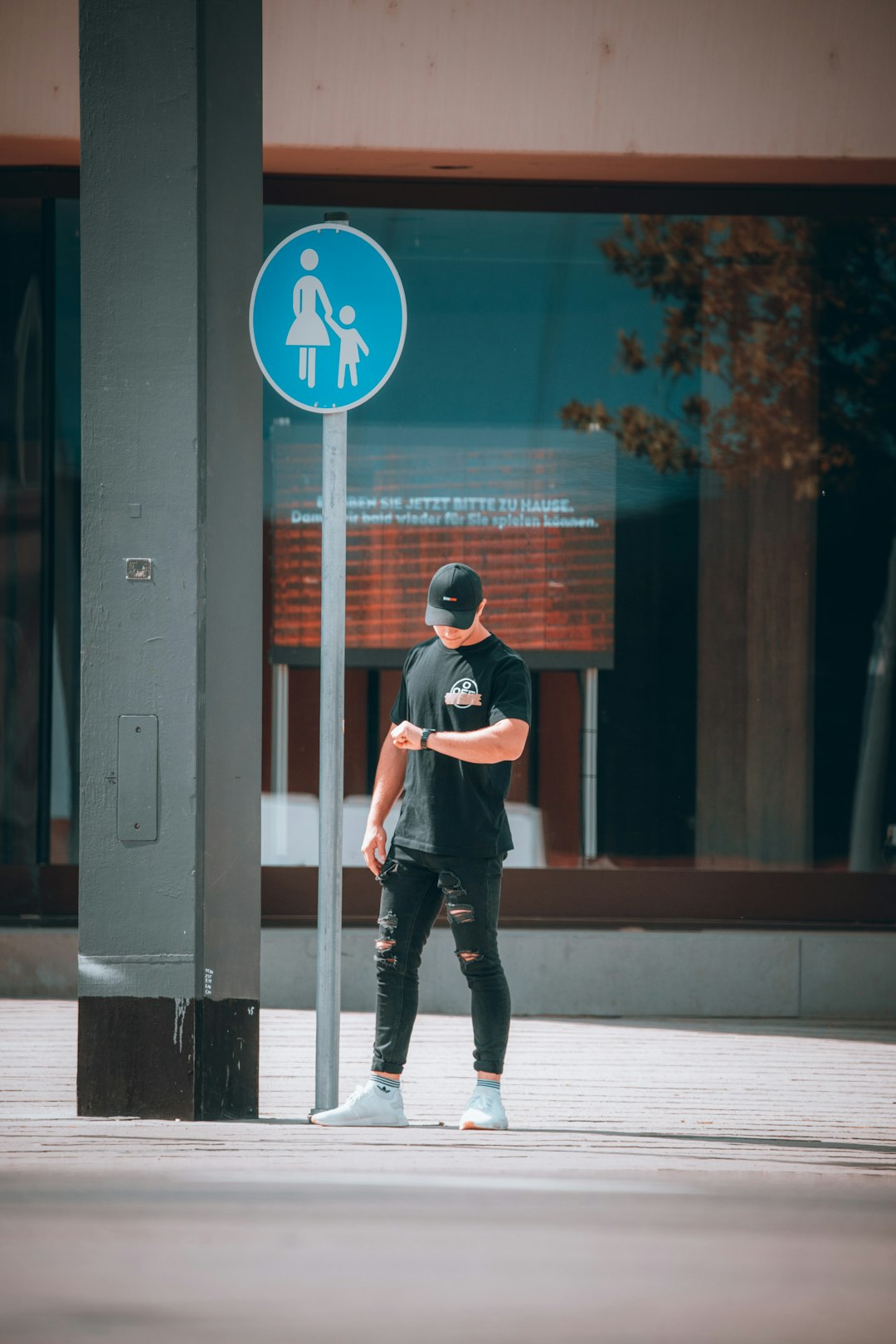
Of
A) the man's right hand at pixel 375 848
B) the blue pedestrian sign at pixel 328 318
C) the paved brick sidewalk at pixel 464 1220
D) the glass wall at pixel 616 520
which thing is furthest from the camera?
the glass wall at pixel 616 520

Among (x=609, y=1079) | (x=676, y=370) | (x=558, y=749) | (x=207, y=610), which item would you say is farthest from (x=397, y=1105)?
(x=676, y=370)

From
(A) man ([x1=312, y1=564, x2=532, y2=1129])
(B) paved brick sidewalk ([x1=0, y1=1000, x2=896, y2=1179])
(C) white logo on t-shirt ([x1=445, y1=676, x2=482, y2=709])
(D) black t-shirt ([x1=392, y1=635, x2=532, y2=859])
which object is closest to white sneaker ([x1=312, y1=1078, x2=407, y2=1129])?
(A) man ([x1=312, y1=564, x2=532, y2=1129])

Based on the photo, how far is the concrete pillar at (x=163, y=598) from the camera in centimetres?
539

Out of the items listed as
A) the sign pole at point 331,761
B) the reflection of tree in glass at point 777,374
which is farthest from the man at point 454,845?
the reflection of tree in glass at point 777,374

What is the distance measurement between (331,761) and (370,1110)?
1249 millimetres

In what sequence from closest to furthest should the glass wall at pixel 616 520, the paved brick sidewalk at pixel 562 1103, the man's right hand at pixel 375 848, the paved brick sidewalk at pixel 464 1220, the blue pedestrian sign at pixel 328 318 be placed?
the paved brick sidewalk at pixel 464 1220
the paved brick sidewalk at pixel 562 1103
the blue pedestrian sign at pixel 328 318
the man's right hand at pixel 375 848
the glass wall at pixel 616 520

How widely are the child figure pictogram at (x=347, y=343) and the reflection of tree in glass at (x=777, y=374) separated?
3452 millimetres

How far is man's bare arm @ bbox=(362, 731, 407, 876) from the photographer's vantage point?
5574 millimetres

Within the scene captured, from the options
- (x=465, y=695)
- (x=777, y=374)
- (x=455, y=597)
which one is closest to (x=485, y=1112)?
(x=465, y=695)

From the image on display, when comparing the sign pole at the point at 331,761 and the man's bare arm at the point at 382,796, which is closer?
the sign pole at the point at 331,761

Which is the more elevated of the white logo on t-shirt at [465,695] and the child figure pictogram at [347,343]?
the child figure pictogram at [347,343]

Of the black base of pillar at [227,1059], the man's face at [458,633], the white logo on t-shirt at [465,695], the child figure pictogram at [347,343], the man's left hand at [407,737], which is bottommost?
the black base of pillar at [227,1059]

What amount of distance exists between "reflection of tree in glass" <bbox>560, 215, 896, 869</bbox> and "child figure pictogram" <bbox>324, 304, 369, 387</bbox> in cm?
345

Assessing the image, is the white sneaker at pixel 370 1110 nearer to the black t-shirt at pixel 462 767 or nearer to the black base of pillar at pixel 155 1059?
the black base of pillar at pixel 155 1059
